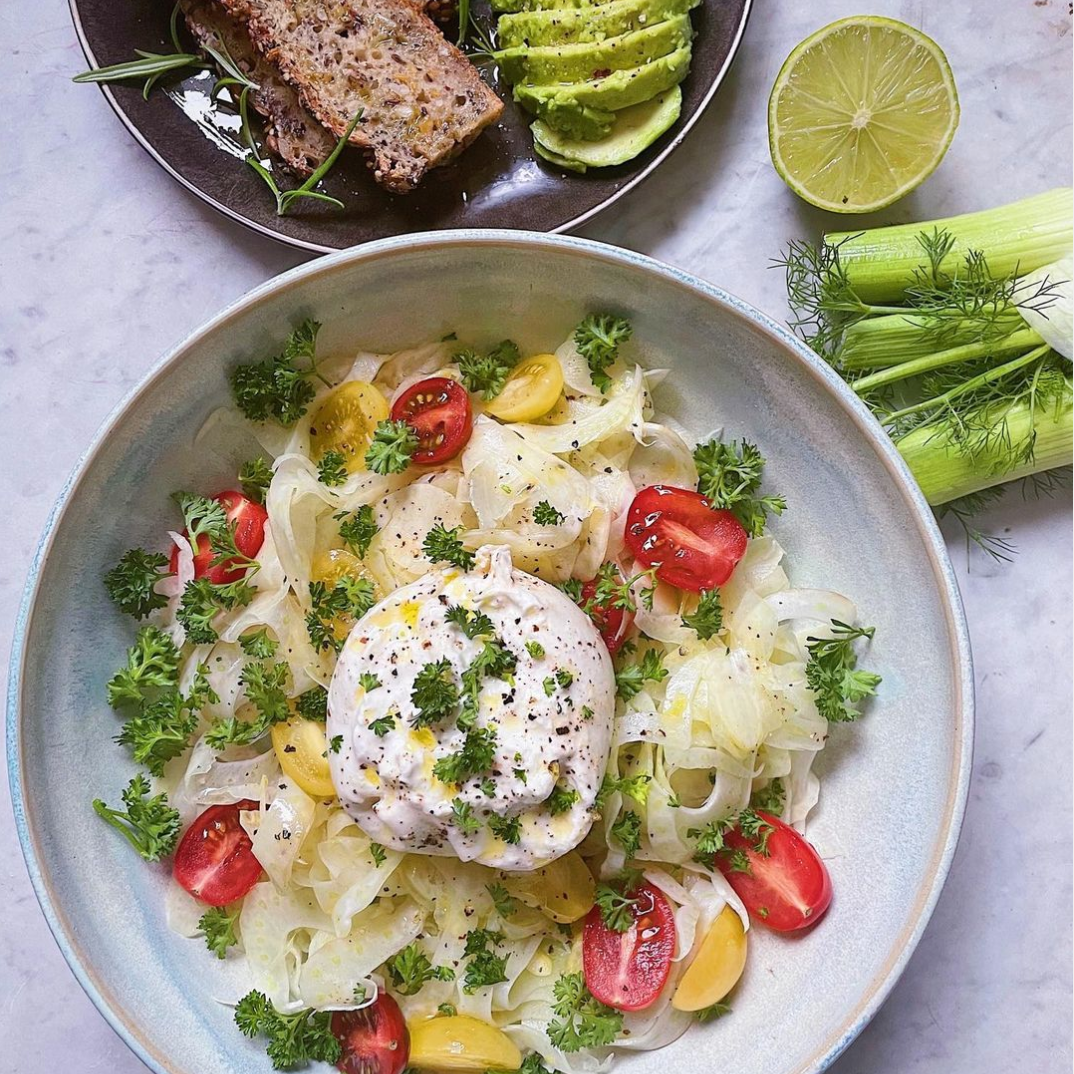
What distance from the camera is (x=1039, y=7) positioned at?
3.38 metres

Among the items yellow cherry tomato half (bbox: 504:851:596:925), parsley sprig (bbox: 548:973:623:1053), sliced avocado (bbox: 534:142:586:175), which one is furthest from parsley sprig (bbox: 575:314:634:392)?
parsley sprig (bbox: 548:973:623:1053)

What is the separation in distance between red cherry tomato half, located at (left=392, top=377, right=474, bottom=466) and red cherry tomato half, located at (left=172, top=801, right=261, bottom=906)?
1.14 meters

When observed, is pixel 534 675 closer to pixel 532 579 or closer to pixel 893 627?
pixel 532 579

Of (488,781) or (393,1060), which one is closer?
(488,781)

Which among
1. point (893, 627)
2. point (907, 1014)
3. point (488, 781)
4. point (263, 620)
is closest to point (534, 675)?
point (488, 781)

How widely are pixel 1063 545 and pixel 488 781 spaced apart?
202cm

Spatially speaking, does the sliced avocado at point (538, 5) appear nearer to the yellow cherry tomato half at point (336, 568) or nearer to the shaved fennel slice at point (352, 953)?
the yellow cherry tomato half at point (336, 568)

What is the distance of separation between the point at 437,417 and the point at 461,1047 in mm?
1696

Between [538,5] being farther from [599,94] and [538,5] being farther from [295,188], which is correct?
[295,188]

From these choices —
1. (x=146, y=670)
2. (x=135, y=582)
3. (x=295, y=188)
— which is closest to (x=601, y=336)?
(x=295, y=188)

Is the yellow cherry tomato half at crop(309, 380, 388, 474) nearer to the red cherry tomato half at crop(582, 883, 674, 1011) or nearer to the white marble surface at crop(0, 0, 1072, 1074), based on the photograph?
the white marble surface at crop(0, 0, 1072, 1074)

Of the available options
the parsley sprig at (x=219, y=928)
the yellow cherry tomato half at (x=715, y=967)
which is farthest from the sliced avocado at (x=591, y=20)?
the parsley sprig at (x=219, y=928)

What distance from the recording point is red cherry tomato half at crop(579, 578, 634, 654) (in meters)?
2.92

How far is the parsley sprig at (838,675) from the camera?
286 centimetres
